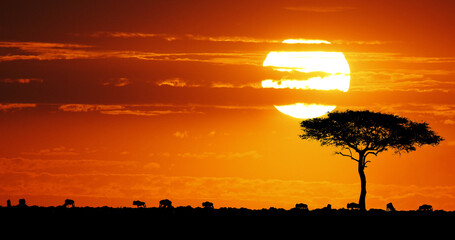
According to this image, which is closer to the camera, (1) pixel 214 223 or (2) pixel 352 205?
(1) pixel 214 223

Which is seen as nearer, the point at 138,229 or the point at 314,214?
the point at 138,229

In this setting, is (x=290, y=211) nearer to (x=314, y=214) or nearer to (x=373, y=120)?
(x=314, y=214)

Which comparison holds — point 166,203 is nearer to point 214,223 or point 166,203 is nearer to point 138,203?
point 138,203

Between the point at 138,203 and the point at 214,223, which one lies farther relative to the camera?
the point at 138,203

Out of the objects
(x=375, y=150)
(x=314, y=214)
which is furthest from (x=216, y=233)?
(x=375, y=150)

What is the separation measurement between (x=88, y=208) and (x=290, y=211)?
1865 cm

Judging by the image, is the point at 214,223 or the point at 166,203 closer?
the point at 214,223

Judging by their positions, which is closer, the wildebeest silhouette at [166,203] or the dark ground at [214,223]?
the dark ground at [214,223]

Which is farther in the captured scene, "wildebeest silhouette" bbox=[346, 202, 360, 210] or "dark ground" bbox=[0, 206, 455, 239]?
"wildebeest silhouette" bbox=[346, 202, 360, 210]

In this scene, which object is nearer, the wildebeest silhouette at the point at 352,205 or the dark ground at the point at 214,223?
the dark ground at the point at 214,223

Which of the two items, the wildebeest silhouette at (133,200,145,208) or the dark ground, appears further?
the wildebeest silhouette at (133,200,145,208)

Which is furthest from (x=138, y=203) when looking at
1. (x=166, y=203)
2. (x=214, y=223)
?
(x=214, y=223)

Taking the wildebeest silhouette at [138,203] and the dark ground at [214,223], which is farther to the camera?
the wildebeest silhouette at [138,203]

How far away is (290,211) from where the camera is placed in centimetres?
10238
